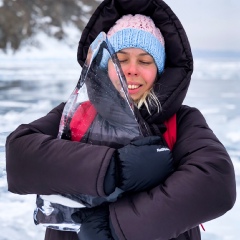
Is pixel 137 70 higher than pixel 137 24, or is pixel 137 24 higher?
pixel 137 24

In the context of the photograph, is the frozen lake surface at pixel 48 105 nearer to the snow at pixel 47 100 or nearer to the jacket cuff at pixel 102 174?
the snow at pixel 47 100

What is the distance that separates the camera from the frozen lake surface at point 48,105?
2.44m

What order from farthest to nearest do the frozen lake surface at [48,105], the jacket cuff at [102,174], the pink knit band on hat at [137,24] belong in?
the frozen lake surface at [48,105] → the pink knit band on hat at [137,24] → the jacket cuff at [102,174]

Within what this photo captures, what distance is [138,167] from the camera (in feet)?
3.39

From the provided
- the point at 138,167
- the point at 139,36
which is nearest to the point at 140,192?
the point at 138,167

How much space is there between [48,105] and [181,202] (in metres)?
4.94

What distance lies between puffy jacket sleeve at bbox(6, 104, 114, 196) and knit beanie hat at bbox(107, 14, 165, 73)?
0.47 m

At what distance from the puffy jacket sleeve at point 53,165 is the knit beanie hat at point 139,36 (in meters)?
0.47

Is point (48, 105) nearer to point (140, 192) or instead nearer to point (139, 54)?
point (139, 54)

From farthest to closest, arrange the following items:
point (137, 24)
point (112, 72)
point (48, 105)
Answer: point (48, 105)
point (137, 24)
point (112, 72)

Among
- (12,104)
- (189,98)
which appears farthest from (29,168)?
(189,98)

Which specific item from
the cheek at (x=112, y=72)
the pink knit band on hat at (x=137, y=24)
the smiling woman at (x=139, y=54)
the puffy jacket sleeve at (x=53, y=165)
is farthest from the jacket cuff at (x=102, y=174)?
the pink knit band on hat at (x=137, y=24)

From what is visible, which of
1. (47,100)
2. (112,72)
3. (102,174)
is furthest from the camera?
(47,100)

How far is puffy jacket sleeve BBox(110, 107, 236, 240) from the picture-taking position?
1.02m
